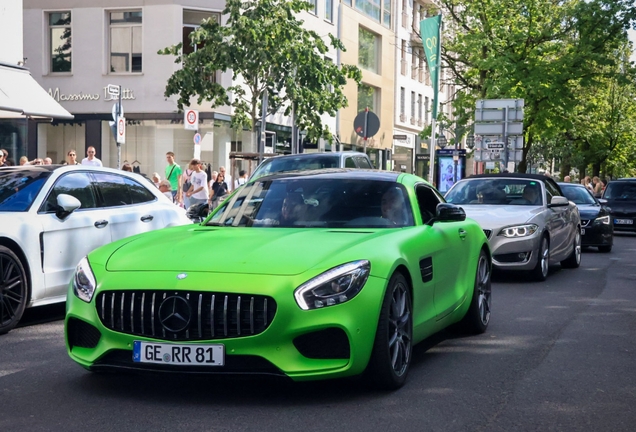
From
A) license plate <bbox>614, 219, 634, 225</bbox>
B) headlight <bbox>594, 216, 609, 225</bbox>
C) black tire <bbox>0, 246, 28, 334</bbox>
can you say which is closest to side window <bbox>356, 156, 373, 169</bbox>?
headlight <bbox>594, 216, 609, 225</bbox>

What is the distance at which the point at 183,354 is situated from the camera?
550 cm

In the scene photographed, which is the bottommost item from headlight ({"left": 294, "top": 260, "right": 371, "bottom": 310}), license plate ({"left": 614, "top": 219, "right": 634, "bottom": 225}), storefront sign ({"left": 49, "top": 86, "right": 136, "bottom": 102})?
license plate ({"left": 614, "top": 219, "right": 634, "bottom": 225})

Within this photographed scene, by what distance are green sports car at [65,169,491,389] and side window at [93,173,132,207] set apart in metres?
3.49

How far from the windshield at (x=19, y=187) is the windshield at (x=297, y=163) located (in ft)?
28.2

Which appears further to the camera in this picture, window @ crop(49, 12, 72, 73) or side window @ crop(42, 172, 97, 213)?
window @ crop(49, 12, 72, 73)

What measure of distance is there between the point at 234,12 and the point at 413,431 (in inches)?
904

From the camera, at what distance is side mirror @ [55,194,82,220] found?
29.7 feet

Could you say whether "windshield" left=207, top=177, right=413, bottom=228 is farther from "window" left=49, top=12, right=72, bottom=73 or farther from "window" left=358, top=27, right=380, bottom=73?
"window" left=358, top=27, right=380, bottom=73

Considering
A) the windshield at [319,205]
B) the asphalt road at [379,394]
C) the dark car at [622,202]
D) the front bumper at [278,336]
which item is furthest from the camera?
the dark car at [622,202]

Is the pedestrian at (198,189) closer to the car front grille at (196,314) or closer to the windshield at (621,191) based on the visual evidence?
the windshield at (621,191)

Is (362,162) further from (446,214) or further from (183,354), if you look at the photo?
(183,354)

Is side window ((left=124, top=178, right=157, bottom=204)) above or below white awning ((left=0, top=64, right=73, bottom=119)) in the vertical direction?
below

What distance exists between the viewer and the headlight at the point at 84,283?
5.88 metres

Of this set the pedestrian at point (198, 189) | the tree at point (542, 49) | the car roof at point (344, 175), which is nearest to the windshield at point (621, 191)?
the tree at point (542, 49)
